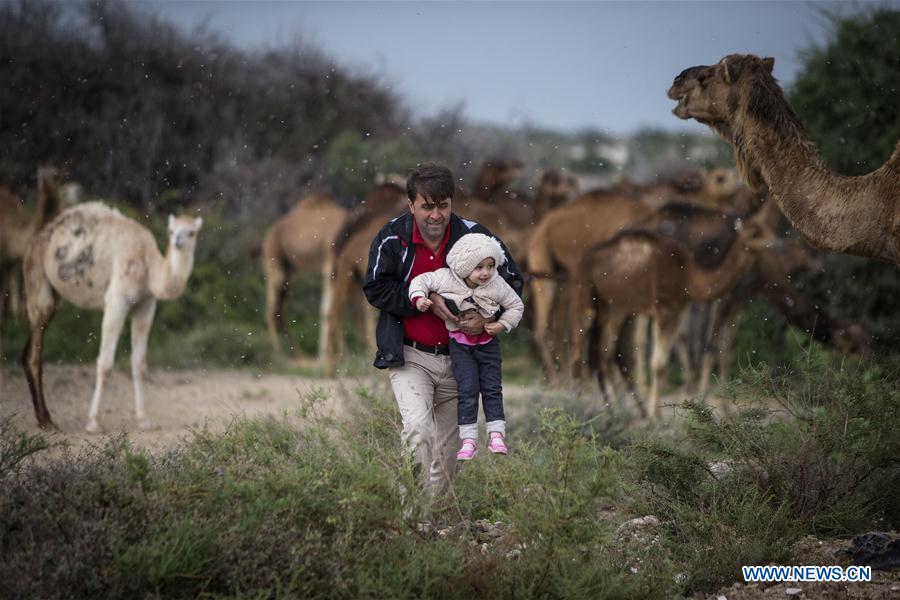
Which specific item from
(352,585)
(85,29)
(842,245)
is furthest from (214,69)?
(352,585)

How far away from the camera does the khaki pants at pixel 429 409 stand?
571cm

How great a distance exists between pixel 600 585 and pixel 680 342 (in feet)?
28.9

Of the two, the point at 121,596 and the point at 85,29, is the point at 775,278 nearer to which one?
the point at 121,596

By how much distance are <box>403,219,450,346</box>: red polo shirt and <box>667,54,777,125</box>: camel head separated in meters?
2.68

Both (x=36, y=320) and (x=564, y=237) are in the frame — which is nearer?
(x=36, y=320)

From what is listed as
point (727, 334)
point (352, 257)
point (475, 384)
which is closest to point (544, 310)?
point (727, 334)

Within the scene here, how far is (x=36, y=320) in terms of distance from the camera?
10.5 metres

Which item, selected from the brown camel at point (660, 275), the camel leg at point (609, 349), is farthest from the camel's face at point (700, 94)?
the camel leg at point (609, 349)

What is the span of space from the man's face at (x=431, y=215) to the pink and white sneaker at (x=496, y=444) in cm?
103

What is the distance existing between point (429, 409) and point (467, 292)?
65cm

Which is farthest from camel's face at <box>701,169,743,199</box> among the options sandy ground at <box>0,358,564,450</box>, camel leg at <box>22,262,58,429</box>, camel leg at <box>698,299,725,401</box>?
camel leg at <box>22,262,58,429</box>

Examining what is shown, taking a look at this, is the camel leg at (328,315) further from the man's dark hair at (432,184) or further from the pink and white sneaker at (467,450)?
the pink and white sneaker at (467,450)

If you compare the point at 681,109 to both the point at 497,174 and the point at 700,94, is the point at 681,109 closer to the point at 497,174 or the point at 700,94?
the point at 700,94

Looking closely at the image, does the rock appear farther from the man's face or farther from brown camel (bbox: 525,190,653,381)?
brown camel (bbox: 525,190,653,381)
